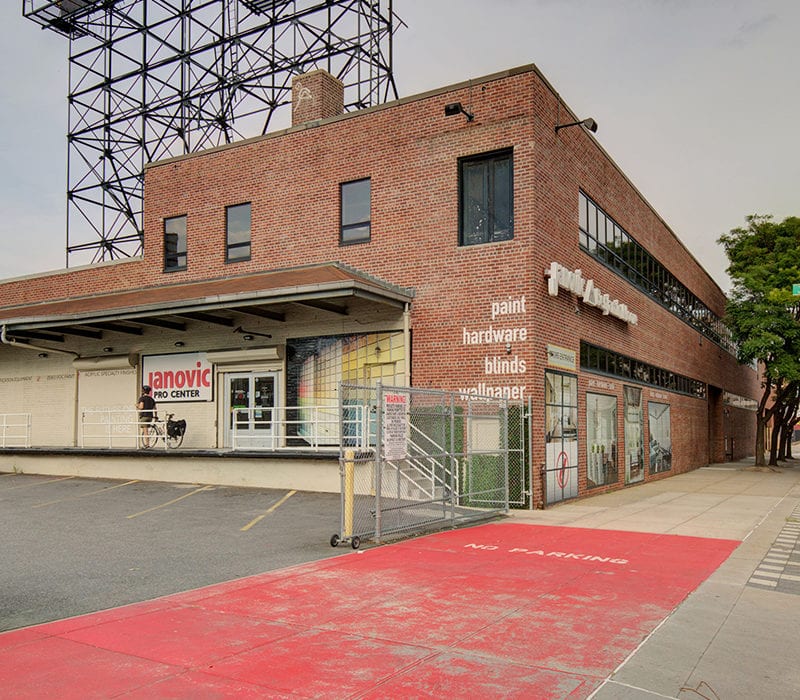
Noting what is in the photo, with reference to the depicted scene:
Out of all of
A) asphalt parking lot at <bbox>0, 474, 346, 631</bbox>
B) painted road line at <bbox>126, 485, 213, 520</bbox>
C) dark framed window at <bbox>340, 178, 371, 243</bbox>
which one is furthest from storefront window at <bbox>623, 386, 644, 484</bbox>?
painted road line at <bbox>126, 485, 213, 520</bbox>

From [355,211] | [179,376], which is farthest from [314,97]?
[179,376]

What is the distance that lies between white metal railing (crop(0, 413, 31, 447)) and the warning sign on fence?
16873 millimetres

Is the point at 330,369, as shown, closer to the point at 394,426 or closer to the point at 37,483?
the point at 37,483

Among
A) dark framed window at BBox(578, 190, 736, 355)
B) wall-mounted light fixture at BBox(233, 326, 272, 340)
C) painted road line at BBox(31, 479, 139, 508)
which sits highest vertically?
dark framed window at BBox(578, 190, 736, 355)

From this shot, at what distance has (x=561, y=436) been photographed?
1845 centimetres

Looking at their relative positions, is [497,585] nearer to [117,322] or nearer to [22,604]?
[22,604]

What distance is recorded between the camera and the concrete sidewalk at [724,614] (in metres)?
5.64

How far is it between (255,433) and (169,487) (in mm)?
2850

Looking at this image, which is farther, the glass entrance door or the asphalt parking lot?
the glass entrance door

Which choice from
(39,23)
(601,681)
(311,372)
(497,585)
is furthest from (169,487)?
(39,23)

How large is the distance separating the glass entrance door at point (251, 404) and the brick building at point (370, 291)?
0.24 feet

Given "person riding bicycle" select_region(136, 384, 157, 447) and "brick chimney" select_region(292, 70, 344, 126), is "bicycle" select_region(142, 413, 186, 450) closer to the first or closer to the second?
"person riding bicycle" select_region(136, 384, 157, 447)

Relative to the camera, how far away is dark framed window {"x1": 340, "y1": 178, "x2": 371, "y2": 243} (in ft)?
65.8

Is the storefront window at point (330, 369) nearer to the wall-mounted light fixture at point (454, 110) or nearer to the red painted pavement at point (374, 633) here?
the wall-mounted light fixture at point (454, 110)
